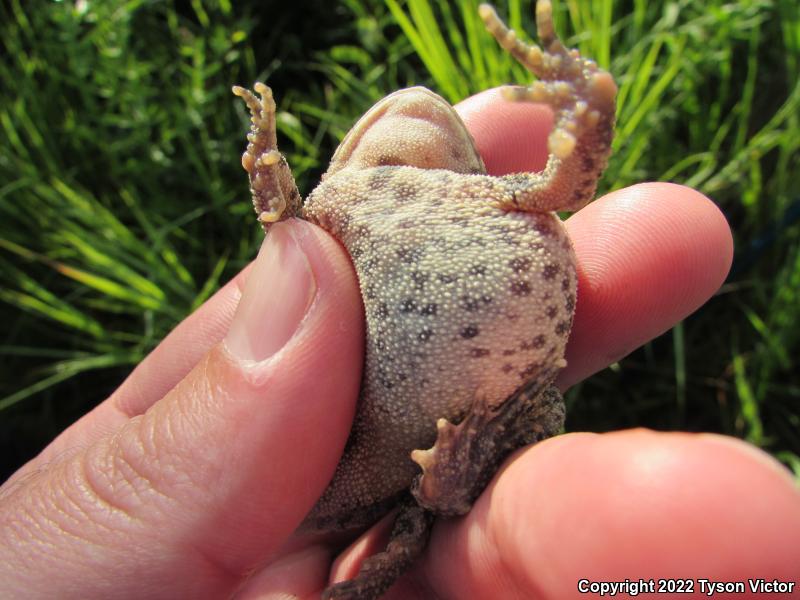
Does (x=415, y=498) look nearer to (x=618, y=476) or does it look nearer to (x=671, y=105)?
(x=618, y=476)

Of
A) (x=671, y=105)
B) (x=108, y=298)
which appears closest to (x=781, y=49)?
(x=671, y=105)

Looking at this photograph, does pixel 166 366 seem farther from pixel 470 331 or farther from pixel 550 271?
pixel 550 271

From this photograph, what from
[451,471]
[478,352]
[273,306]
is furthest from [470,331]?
[273,306]

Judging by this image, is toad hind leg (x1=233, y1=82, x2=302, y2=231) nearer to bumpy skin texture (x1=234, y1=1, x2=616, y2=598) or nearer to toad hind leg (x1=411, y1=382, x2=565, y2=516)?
bumpy skin texture (x1=234, y1=1, x2=616, y2=598)

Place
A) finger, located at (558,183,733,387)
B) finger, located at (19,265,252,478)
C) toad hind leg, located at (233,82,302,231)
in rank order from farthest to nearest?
1. finger, located at (19,265,252,478)
2. finger, located at (558,183,733,387)
3. toad hind leg, located at (233,82,302,231)

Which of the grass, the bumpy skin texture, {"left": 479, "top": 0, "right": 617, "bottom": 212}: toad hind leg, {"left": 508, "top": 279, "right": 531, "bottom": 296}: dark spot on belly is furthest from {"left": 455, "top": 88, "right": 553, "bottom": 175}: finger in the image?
{"left": 508, "top": 279, "right": 531, "bottom": 296}: dark spot on belly

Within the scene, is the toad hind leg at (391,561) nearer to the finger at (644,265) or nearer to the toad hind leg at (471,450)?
the toad hind leg at (471,450)
